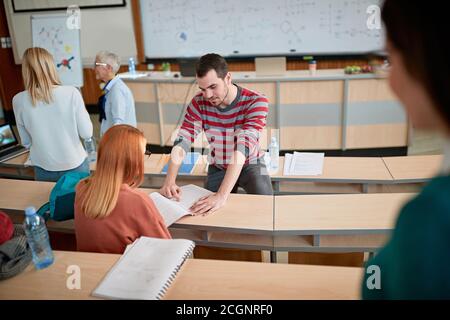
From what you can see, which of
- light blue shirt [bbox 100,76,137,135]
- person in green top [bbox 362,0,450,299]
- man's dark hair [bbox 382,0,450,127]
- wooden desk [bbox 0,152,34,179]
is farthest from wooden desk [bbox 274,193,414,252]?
wooden desk [bbox 0,152,34,179]

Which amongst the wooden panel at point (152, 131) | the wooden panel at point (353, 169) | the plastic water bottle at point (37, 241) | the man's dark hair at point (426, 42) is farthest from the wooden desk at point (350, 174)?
the wooden panel at point (152, 131)

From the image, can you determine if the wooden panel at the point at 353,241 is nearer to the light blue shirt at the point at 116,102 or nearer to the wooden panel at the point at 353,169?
the wooden panel at the point at 353,169

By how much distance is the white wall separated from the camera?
20.0ft

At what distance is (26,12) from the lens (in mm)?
6496

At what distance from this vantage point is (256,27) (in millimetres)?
5492

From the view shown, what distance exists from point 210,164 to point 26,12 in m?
5.54

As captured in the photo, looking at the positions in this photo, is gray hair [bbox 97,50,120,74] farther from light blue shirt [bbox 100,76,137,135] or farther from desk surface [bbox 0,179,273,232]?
desk surface [bbox 0,179,273,232]

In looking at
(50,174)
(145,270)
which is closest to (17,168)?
(50,174)

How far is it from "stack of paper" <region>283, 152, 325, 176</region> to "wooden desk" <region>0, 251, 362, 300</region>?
4.21 feet

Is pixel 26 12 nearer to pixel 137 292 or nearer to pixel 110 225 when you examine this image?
pixel 110 225

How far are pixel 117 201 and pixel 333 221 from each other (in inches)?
38.5

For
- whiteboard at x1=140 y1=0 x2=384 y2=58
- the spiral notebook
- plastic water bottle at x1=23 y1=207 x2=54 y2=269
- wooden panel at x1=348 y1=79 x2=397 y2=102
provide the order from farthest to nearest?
whiteboard at x1=140 y1=0 x2=384 y2=58, wooden panel at x1=348 y1=79 x2=397 y2=102, plastic water bottle at x1=23 y1=207 x2=54 y2=269, the spiral notebook

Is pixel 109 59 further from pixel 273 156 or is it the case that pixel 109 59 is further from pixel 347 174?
pixel 347 174

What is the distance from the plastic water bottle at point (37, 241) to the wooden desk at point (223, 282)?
3 centimetres
